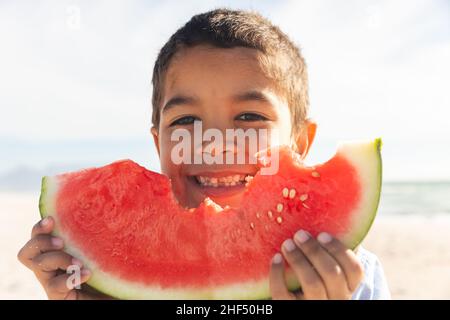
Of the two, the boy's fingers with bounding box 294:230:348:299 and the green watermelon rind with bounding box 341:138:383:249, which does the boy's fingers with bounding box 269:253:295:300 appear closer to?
the boy's fingers with bounding box 294:230:348:299

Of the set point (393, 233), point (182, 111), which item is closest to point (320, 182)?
point (182, 111)

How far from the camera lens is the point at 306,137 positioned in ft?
8.54

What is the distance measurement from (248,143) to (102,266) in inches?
32.4

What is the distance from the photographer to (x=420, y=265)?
7711 millimetres

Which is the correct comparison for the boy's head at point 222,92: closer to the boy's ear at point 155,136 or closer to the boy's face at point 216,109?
the boy's face at point 216,109

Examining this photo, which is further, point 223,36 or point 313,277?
point 223,36

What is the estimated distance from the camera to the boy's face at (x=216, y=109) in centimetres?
205

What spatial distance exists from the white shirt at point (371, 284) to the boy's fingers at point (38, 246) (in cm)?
137

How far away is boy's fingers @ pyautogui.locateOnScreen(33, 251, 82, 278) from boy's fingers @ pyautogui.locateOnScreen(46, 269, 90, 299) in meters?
0.03

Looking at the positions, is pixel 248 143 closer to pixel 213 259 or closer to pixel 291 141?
pixel 291 141

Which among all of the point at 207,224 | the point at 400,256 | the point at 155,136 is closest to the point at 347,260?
the point at 207,224

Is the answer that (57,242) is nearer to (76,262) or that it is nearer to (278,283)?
(76,262)

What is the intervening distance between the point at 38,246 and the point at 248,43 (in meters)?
1.27

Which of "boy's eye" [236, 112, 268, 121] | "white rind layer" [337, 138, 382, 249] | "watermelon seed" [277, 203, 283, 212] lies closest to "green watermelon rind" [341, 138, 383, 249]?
"white rind layer" [337, 138, 382, 249]
